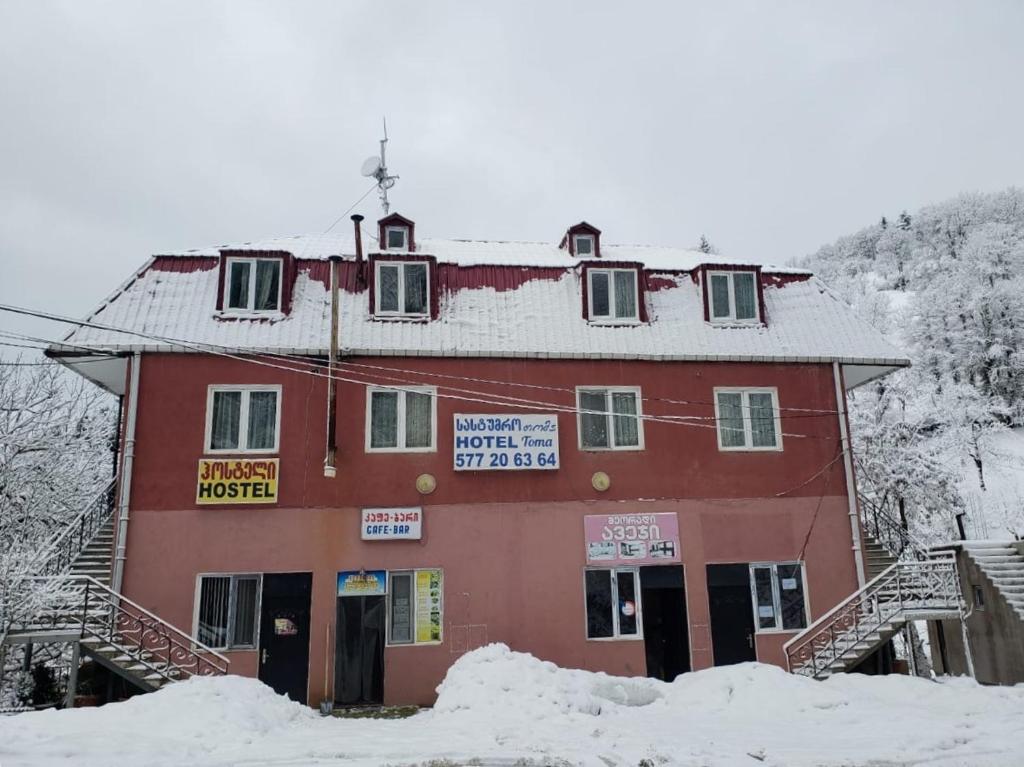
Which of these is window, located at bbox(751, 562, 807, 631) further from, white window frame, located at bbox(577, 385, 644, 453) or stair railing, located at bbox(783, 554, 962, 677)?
white window frame, located at bbox(577, 385, 644, 453)

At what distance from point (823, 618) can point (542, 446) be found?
281 inches

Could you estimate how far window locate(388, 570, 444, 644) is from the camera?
17.2m

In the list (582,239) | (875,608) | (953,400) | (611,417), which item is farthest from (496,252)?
(953,400)

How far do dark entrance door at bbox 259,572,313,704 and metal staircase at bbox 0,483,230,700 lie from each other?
0.97 meters

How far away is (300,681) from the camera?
16.6 m

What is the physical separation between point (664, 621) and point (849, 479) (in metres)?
5.72

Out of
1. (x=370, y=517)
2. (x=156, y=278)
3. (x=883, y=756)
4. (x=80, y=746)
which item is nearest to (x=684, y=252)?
(x=370, y=517)

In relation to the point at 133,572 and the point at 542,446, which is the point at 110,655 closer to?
the point at 133,572

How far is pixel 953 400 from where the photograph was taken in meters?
41.8

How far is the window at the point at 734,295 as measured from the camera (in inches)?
797

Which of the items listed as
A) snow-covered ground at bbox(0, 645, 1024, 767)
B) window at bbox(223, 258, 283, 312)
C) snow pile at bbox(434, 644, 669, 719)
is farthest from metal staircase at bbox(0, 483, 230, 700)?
window at bbox(223, 258, 283, 312)

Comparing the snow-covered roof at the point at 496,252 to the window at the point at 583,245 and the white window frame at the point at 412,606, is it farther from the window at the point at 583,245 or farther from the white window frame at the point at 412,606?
the white window frame at the point at 412,606

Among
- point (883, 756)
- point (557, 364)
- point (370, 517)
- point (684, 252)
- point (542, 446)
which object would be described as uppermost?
point (684, 252)

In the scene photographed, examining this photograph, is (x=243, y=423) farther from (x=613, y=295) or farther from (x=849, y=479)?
(x=849, y=479)
